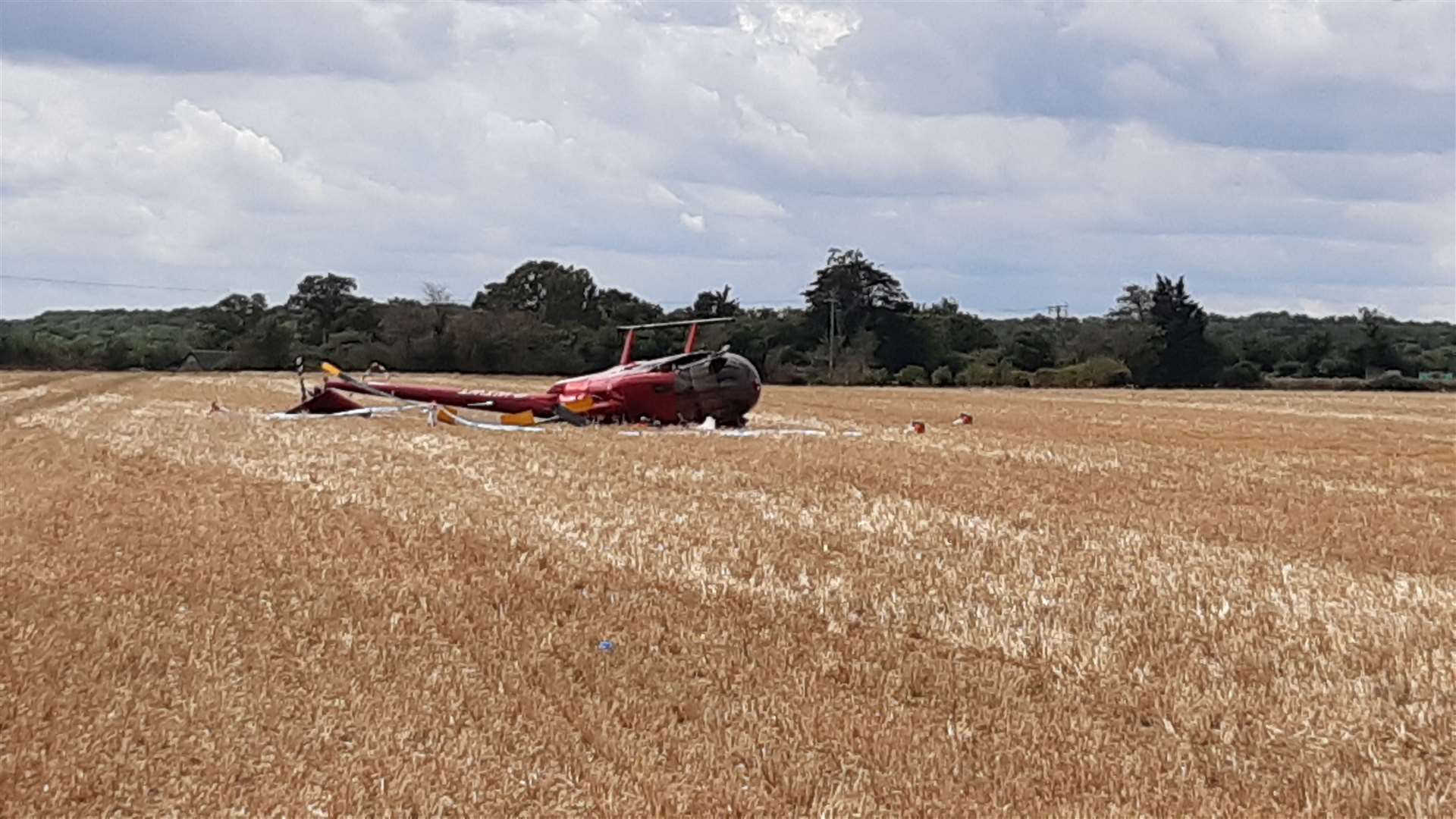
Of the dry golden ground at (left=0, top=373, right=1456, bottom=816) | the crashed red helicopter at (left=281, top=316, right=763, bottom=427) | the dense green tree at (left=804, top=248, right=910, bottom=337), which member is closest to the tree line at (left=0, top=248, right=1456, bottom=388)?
the dense green tree at (left=804, top=248, right=910, bottom=337)

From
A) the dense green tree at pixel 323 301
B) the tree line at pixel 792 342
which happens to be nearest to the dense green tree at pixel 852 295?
the tree line at pixel 792 342

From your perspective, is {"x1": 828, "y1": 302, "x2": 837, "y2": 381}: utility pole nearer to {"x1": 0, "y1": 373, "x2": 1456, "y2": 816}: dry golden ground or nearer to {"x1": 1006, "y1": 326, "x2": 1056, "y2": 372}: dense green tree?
{"x1": 1006, "y1": 326, "x2": 1056, "y2": 372}: dense green tree

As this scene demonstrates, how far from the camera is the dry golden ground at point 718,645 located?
5.45 m

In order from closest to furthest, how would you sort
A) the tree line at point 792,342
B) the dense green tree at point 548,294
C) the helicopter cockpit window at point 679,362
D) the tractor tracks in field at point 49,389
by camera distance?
the helicopter cockpit window at point 679,362 → the tractor tracks in field at point 49,389 → the tree line at point 792,342 → the dense green tree at point 548,294

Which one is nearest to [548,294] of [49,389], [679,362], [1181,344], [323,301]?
[323,301]

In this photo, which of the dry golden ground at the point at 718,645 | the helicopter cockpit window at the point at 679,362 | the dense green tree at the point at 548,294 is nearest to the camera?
the dry golden ground at the point at 718,645

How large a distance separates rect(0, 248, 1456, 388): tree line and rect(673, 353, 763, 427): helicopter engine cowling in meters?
42.0

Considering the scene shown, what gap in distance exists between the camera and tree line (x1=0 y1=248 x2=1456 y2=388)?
75000 millimetres

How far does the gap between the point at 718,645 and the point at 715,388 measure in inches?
730

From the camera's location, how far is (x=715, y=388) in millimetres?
26000

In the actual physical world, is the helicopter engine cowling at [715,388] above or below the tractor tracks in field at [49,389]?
above

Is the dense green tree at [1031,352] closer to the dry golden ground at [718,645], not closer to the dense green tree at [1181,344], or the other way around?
the dense green tree at [1181,344]

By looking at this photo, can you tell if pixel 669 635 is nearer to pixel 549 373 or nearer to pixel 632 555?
pixel 632 555

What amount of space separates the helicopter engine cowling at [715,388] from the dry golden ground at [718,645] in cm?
1021
